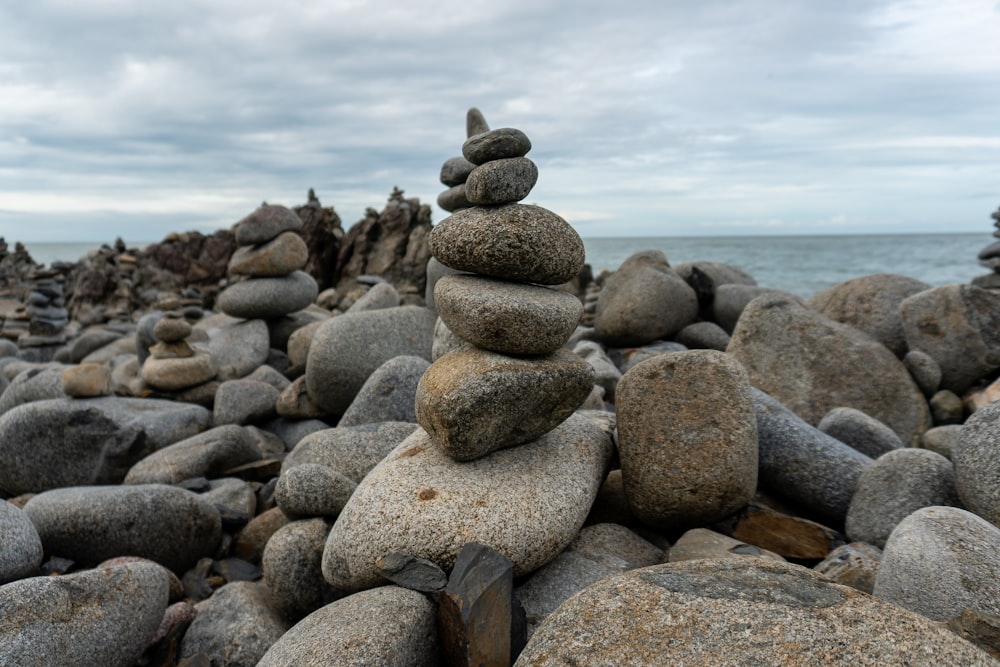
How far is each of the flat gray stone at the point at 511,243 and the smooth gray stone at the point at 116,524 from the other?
2831mm

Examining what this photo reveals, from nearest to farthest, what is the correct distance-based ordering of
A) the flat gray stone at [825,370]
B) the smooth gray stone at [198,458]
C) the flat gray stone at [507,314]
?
the flat gray stone at [507,314]
the smooth gray stone at [198,458]
the flat gray stone at [825,370]

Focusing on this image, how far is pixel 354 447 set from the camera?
237 inches

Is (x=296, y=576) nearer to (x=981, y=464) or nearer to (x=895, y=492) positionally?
(x=895, y=492)

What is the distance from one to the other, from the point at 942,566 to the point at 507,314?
2634mm

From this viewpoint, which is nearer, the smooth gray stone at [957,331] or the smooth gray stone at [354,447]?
the smooth gray stone at [354,447]

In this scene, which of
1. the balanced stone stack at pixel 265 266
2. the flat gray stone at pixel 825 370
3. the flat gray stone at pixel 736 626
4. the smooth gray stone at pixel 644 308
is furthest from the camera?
the smooth gray stone at pixel 644 308

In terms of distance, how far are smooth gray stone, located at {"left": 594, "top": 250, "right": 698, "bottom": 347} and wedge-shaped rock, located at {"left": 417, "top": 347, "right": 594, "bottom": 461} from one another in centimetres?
632

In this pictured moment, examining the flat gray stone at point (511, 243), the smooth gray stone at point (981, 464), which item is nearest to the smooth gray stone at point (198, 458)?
the flat gray stone at point (511, 243)

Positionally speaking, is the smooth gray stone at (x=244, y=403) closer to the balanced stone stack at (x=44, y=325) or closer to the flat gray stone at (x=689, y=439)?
the flat gray stone at (x=689, y=439)

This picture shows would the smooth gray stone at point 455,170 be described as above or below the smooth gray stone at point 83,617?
above

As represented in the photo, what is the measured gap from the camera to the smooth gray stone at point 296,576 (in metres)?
4.64

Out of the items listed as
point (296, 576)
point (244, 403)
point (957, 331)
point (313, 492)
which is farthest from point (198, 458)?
point (957, 331)

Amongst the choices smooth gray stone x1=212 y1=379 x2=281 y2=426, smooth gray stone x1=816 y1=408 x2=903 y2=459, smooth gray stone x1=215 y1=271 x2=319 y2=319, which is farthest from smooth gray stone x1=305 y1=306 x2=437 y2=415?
smooth gray stone x1=816 y1=408 x2=903 y2=459

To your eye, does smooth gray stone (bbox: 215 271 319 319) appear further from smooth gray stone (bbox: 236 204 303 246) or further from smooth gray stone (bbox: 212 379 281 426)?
smooth gray stone (bbox: 212 379 281 426)
